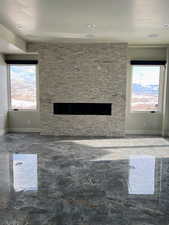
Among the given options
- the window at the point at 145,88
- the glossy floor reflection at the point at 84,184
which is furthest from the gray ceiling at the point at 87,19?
the glossy floor reflection at the point at 84,184

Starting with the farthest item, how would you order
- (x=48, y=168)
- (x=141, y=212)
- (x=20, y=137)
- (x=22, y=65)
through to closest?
(x=22, y=65) < (x=20, y=137) < (x=48, y=168) < (x=141, y=212)

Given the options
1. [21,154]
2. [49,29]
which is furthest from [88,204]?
[49,29]

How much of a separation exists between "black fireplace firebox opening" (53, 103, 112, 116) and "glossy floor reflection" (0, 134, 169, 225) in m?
1.38

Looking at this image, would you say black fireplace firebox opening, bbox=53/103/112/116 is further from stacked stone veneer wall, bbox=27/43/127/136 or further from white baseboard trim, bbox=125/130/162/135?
white baseboard trim, bbox=125/130/162/135

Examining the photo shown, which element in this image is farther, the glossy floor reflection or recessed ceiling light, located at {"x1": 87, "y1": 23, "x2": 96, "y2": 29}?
recessed ceiling light, located at {"x1": 87, "y1": 23, "x2": 96, "y2": 29}

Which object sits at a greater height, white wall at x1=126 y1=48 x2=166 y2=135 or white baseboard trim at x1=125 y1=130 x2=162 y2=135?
white wall at x1=126 y1=48 x2=166 y2=135

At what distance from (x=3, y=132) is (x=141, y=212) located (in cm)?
551

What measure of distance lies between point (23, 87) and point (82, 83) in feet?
7.28

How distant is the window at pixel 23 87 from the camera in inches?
278

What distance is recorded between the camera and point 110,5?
3.27 metres

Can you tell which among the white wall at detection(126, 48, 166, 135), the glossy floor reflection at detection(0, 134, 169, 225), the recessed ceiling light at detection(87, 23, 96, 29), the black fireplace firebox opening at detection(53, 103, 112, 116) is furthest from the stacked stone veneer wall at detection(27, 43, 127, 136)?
the recessed ceiling light at detection(87, 23, 96, 29)

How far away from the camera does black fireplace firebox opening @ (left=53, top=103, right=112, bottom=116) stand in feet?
21.5

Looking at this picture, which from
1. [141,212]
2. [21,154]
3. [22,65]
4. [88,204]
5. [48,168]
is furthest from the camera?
[22,65]

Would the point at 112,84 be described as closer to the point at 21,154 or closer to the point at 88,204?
the point at 21,154
